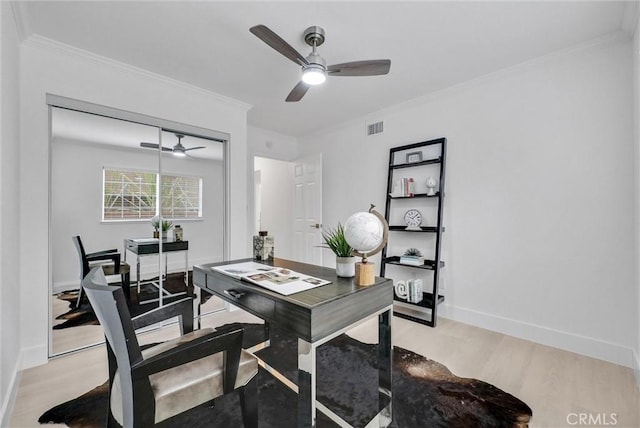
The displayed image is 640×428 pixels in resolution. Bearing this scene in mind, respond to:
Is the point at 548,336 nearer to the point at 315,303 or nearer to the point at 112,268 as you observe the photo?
the point at 315,303

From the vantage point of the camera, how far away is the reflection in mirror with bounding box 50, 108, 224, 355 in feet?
7.86

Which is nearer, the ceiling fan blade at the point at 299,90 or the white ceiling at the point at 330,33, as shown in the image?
the white ceiling at the point at 330,33

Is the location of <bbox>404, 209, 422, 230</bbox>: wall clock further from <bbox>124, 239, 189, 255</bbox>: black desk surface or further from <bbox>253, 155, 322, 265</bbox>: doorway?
<bbox>124, 239, 189, 255</bbox>: black desk surface

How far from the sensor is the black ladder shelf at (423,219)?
312cm

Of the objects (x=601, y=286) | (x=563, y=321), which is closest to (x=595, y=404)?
(x=563, y=321)

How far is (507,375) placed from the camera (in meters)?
2.08

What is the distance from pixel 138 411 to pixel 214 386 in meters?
0.31

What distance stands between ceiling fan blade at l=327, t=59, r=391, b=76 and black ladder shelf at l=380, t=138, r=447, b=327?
1415mm

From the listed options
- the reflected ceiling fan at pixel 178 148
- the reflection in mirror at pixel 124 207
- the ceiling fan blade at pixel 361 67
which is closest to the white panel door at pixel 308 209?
the reflection in mirror at pixel 124 207

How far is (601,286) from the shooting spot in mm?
2340

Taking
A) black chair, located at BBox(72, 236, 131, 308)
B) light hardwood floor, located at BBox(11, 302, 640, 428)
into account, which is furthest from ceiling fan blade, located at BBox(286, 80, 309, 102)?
light hardwood floor, located at BBox(11, 302, 640, 428)

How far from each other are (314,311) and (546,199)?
2.65m

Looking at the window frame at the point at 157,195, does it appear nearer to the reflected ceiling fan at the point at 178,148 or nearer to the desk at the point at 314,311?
the reflected ceiling fan at the point at 178,148

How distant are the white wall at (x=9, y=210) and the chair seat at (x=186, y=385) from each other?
43.1 inches
